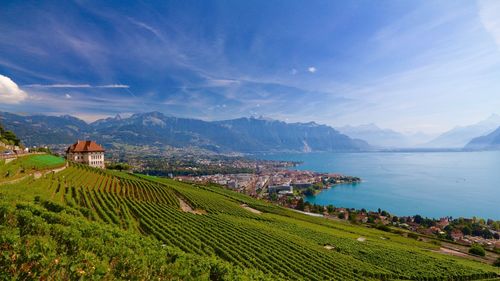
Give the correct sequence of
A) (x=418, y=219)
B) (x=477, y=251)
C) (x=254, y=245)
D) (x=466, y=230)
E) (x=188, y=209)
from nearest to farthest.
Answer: (x=254, y=245) < (x=188, y=209) < (x=477, y=251) < (x=466, y=230) < (x=418, y=219)

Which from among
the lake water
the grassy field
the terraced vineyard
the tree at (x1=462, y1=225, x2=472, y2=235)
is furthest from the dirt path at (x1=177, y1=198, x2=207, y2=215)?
the lake water

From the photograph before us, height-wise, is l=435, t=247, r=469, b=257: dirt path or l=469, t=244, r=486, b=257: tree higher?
l=469, t=244, r=486, b=257: tree

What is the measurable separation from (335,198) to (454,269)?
7953 cm

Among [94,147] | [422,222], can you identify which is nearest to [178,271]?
[94,147]

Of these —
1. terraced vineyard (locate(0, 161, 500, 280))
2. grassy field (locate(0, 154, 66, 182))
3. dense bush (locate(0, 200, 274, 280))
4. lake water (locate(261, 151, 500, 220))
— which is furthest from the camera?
lake water (locate(261, 151, 500, 220))

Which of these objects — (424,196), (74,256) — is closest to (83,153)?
(74,256)

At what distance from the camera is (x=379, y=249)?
106ft

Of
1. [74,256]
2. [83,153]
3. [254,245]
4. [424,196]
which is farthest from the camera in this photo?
[424,196]

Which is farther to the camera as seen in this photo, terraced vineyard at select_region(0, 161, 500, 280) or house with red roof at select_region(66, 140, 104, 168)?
house with red roof at select_region(66, 140, 104, 168)

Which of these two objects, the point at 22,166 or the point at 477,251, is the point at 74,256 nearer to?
the point at 22,166

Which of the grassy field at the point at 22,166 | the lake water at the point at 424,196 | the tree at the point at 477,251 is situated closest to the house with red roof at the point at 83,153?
the grassy field at the point at 22,166

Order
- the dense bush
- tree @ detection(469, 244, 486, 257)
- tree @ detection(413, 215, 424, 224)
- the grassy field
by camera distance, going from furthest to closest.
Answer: tree @ detection(413, 215, 424, 224) → tree @ detection(469, 244, 486, 257) → the grassy field → the dense bush

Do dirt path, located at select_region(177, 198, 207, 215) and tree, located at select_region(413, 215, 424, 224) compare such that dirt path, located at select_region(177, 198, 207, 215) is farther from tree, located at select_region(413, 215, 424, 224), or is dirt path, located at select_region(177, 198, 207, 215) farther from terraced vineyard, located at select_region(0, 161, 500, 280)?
tree, located at select_region(413, 215, 424, 224)

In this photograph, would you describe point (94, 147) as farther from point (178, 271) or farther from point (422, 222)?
point (422, 222)
